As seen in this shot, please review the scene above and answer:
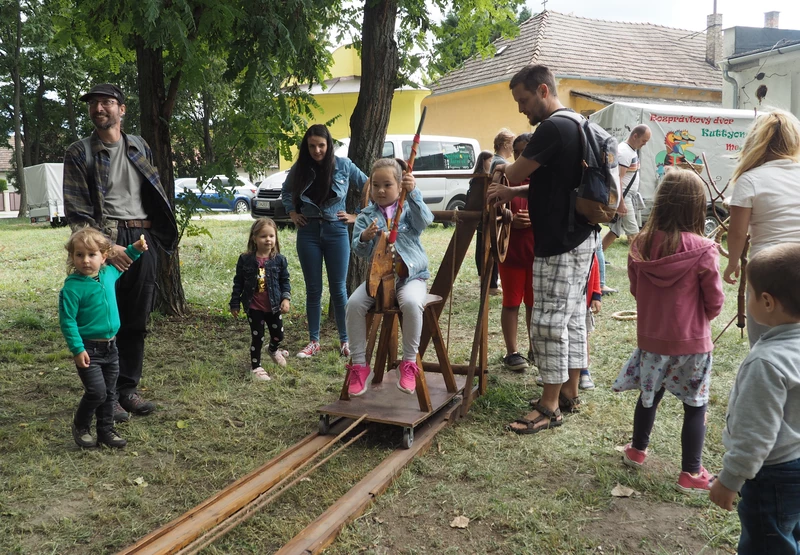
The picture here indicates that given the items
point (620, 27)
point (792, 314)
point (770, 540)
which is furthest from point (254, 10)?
point (620, 27)

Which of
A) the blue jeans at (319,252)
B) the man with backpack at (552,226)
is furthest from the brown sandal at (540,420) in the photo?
the blue jeans at (319,252)

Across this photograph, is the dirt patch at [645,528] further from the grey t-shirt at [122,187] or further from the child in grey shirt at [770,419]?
the grey t-shirt at [122,187]

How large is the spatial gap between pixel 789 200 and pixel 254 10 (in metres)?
3.89

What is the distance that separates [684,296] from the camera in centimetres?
331

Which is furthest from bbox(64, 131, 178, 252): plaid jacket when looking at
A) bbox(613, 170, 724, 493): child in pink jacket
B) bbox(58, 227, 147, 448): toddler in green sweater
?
bbox(613, 170, 724, 493): child in pink jacket

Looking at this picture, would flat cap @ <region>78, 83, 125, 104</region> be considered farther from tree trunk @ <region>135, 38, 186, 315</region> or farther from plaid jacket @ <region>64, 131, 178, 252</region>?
tree trunk @ <region>135, 38, 186, 315</region>

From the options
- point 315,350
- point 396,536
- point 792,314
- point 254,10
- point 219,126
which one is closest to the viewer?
point 792,314

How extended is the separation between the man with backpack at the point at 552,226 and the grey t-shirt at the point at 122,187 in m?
2.31

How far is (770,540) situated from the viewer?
2062 millimetres

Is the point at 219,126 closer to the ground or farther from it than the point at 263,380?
farther from it

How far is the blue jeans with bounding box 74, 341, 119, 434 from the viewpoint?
3.72 m

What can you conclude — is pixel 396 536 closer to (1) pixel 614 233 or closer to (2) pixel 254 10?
(2) pixel 254 10

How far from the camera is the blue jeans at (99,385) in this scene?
372cm

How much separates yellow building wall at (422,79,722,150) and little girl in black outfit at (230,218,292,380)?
16.9m
